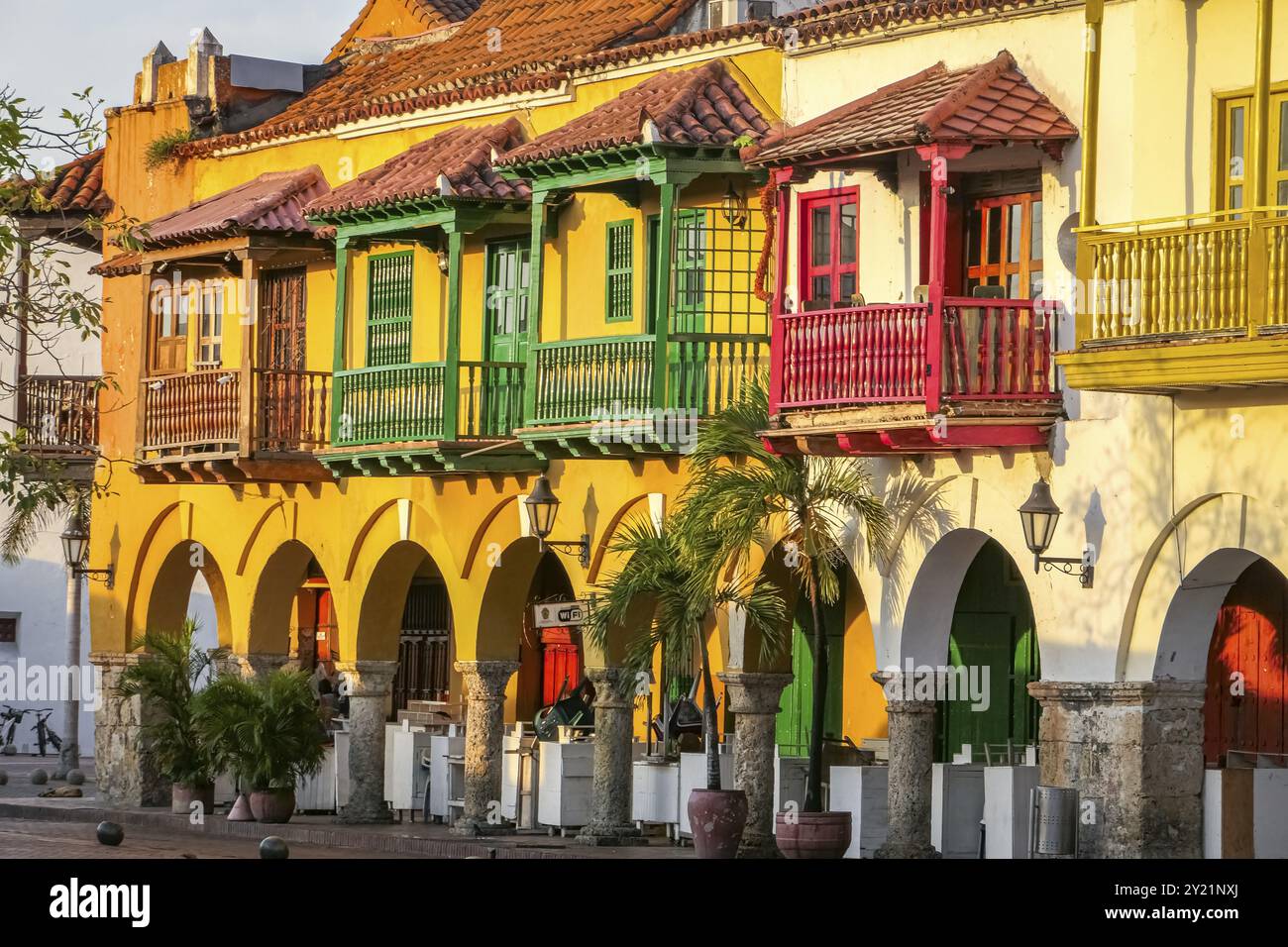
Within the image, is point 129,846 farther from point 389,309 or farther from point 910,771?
point 910,771

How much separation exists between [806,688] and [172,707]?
6382 mm

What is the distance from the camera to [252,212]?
95.6ft

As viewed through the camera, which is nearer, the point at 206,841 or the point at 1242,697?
the point at 1242,697

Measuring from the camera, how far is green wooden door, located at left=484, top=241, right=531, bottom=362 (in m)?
27.3

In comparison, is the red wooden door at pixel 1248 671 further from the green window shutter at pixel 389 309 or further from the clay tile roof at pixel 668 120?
the green window shutter at pixel 389 309

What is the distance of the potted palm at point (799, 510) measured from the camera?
22219 millimetres

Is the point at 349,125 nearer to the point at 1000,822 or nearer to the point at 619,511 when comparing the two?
the point at 619,511

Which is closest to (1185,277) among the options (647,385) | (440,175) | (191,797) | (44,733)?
(647,385)

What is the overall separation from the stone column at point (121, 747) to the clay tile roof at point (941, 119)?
11.6 metres

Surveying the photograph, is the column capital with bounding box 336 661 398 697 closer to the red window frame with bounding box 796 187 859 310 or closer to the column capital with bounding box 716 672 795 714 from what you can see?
the column capital with bounding box 716 672 795 714

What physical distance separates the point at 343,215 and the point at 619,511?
14.4ft

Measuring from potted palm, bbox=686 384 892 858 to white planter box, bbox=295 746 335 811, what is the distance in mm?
7751

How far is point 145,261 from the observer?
101ft
